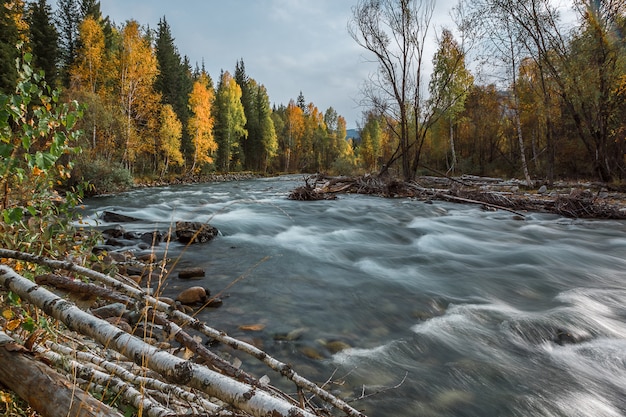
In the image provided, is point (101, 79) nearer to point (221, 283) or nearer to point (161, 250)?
point (161, 250)

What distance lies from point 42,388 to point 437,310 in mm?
4074

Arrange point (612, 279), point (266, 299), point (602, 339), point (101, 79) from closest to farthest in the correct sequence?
1. point (602, 339)
2. point (266, 299)
3. point (612, 279)
4. point (101, 79)

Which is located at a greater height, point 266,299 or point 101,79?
point 101,79

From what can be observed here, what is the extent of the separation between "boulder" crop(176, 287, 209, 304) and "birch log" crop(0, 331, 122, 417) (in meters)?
2.72

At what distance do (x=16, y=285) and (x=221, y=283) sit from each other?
3.48 meters

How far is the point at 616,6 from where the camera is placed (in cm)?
1355

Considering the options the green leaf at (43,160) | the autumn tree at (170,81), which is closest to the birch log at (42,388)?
the green leaf at (43,160)

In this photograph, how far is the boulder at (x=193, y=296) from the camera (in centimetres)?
419

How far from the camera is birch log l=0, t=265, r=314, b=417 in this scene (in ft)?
3.34

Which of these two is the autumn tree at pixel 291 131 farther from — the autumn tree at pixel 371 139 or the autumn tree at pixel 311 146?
the autumn tree at pixel 371 139

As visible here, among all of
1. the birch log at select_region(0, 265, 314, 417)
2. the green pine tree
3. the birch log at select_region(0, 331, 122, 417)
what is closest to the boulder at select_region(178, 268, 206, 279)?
the birch log at select_region(0, 265, 314, 417)

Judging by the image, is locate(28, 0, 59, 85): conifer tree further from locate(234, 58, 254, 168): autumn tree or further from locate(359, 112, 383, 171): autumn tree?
locate(359, 112, 383, 171): autumn tree

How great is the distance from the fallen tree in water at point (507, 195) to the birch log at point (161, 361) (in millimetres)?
11222

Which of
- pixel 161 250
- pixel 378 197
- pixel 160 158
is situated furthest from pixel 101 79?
pixel 161 250
